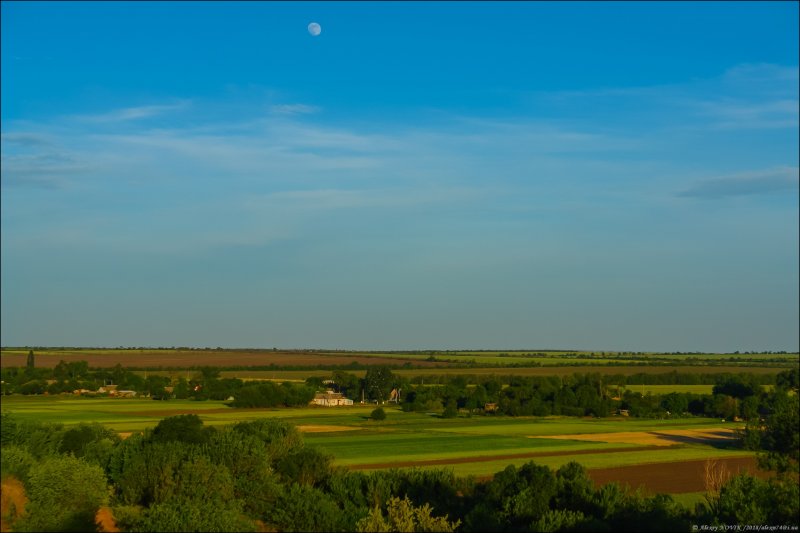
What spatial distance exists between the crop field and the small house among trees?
371 inches

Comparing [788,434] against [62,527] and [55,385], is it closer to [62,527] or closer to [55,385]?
[62,527]

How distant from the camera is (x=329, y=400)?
146625mm

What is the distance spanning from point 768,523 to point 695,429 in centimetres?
7153

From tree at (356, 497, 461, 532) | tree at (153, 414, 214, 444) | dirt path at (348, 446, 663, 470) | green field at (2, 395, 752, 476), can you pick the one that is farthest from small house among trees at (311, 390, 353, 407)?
tree at (356, 497, 461, 532)

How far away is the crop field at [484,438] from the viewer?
65725 mm

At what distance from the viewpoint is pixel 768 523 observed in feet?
113

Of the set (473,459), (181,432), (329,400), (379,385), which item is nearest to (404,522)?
(181,432)

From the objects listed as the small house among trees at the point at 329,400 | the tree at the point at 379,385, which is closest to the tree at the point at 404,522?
Answer: the small house among trees at the point at 329,400

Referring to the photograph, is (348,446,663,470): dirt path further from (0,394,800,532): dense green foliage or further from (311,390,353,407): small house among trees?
(311,390,353,407): small house among trees

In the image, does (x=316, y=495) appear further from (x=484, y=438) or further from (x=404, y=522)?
(x=484, y=438)

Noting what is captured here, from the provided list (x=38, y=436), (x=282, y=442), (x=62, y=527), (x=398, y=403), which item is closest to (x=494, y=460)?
(x=282, y=442)

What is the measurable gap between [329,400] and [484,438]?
61.6 m

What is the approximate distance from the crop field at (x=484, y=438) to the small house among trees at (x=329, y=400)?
9.42m

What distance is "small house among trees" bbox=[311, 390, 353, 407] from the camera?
5704 inches
